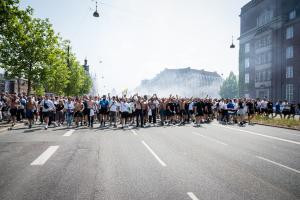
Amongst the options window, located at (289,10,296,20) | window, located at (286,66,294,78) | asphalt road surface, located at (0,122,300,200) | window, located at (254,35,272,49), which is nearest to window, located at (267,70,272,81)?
window, located at (286,66,294,78)

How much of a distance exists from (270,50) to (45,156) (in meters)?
48.9

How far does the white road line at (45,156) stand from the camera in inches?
317

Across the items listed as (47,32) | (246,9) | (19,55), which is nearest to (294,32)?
(246,9)

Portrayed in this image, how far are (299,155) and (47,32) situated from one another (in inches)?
1187

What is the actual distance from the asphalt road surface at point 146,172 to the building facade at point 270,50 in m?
38.7

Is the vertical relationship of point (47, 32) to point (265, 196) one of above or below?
above

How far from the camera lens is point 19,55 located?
Answer: 3177cm

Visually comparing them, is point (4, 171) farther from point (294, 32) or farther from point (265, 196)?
point (294, 32)

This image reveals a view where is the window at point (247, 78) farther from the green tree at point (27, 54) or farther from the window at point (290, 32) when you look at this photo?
the green tree at point (27, 54)

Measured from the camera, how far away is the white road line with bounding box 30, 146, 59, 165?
8062 mm

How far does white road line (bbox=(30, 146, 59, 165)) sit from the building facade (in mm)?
41346

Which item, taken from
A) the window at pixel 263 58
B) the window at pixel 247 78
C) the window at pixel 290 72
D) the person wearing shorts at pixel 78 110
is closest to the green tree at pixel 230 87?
the window at pixel 247 78

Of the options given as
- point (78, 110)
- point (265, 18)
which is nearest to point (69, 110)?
point (78, 110)

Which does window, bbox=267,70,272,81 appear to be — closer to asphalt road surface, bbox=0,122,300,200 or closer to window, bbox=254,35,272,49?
window, bbox=254,35,272,49
